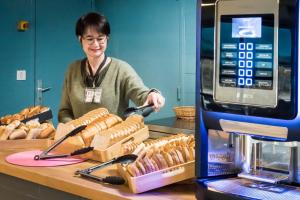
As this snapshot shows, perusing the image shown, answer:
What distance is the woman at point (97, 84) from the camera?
2.63 m


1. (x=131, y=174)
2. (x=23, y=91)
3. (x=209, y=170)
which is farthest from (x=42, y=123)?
(x=23, y=91)

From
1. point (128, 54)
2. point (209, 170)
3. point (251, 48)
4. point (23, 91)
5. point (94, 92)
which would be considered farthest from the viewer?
point (128, 54)

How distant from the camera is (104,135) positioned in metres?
1.61

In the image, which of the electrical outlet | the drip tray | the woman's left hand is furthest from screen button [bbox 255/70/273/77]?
the electrical outlet

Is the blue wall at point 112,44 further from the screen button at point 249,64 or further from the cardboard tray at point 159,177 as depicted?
the screen button at point 249,64

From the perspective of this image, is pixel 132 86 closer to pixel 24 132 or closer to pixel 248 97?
pixel 24 132

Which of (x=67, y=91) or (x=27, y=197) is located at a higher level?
(x=67, y=91)

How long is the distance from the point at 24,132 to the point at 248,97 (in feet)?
3.79

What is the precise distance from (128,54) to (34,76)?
2.94 ft

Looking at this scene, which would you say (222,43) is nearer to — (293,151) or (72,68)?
(293,151)

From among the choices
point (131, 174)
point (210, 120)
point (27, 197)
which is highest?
point (210, 120)

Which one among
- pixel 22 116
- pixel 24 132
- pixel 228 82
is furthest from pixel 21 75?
pixel 228 82

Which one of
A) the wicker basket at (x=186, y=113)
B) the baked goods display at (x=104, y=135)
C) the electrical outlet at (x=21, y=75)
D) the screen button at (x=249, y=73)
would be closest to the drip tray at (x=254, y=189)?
the screen button at (x=249, y=73)

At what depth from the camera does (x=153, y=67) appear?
4.28 m
